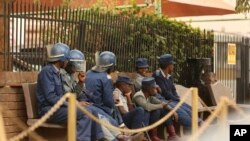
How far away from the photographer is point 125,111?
9.61 meters

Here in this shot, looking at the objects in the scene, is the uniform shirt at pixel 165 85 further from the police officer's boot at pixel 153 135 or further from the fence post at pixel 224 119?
the fence post at pixel 224 119

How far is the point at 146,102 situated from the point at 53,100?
2.46 meters

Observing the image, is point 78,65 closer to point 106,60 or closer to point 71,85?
point 71,85

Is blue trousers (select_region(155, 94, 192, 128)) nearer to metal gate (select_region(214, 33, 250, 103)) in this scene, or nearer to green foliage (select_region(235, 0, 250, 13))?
metal gate (select_region(214, 33, 250, 103))

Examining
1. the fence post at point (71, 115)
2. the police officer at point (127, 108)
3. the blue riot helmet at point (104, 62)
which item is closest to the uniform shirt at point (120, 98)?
the police officer at point (127, 108)

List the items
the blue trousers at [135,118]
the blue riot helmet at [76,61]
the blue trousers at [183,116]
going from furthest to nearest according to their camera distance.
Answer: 1. the blue trousers at [183,116]
2. the blue trousers at [135,118]
3. the blue riot helmet at [76,61]

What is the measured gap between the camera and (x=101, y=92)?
28.9 feet

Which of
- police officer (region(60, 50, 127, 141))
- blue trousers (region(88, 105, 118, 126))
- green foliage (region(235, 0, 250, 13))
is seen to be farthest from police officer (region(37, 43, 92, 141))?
green foliage (region(235, 0, 250, 13))

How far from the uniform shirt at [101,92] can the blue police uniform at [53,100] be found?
73cm

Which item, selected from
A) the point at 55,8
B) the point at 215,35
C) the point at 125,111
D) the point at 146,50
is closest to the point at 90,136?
the point at 125,111

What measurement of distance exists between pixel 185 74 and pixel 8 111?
Result: 22.3 feet

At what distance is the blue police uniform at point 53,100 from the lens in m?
7.98

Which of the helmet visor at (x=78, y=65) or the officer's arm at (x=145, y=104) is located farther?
the officer's arm at (x=145, y=104)

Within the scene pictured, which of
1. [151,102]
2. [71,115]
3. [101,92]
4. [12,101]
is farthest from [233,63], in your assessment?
[71,115]
